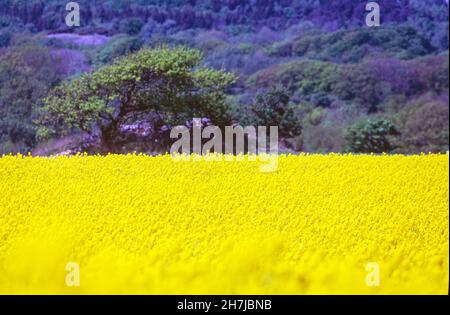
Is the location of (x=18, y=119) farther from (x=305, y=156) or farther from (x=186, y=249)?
(x=305, y=156)

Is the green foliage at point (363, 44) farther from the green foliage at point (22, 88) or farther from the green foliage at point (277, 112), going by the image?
the green foliage at point (22, 88)

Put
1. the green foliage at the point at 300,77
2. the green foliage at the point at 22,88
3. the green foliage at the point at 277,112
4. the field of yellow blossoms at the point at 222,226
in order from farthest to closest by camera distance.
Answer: the green foliage at the point at 300,77
the green foliage at the point at 277,112
the green foliage at the point at 22,88
the field of yellow blossoms at the point at 222,226

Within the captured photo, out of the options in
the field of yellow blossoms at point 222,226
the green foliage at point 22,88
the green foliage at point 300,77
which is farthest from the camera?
the green foliage at point 300,77

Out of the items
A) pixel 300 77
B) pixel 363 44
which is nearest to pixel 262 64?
pixel 300 77

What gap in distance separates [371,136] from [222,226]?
164 centimetres

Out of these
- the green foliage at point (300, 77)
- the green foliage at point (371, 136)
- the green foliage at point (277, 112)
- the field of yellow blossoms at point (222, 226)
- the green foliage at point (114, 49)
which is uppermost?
the green foliage at point (114, 49)

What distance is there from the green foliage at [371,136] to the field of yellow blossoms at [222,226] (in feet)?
0.54

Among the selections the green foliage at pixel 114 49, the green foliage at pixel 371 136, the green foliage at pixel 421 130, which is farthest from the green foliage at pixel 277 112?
the green foliage at pixel 114 49

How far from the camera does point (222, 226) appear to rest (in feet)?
17.9

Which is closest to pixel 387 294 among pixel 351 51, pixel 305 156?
pixel 305 156

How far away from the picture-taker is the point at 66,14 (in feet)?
19.7

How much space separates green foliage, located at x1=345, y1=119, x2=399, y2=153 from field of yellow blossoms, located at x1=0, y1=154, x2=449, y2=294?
166mm

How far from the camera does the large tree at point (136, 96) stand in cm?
589

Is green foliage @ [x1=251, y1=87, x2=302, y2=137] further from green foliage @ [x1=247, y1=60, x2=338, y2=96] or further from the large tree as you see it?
the large tree
